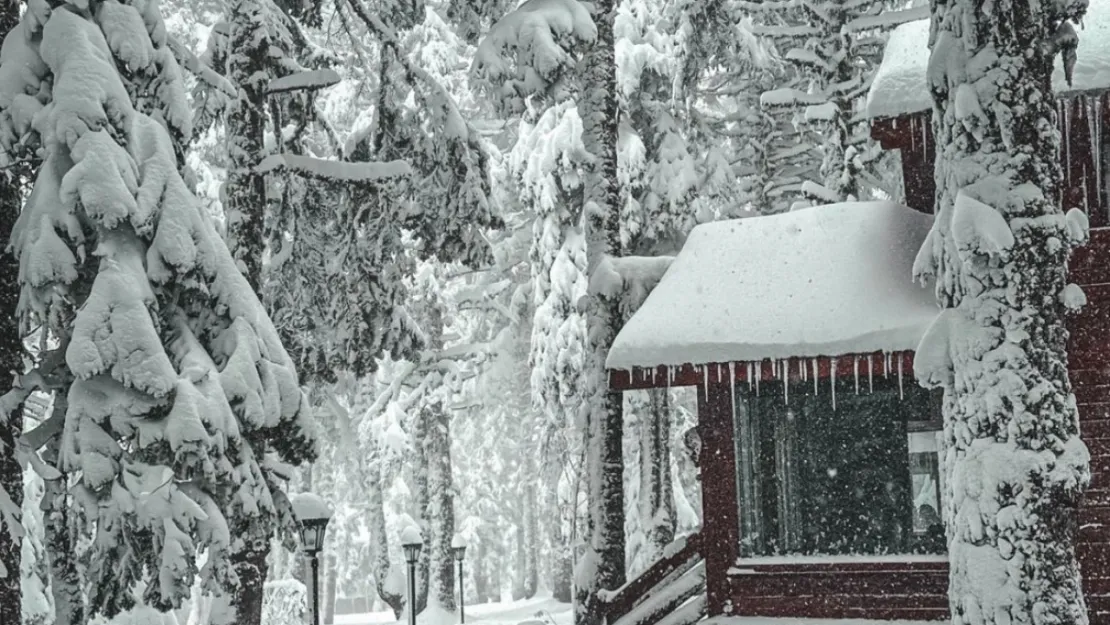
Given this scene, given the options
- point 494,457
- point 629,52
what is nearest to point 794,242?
point 629,52

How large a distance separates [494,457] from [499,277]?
1996 cm

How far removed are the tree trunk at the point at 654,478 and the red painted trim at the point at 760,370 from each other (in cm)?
990

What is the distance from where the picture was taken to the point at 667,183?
20906mm

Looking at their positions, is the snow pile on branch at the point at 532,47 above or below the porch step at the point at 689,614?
above

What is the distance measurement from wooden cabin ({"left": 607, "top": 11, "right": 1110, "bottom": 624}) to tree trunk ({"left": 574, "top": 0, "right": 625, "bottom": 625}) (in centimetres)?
71

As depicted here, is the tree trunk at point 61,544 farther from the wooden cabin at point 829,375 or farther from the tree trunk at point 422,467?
the tree trunk at point 422,467

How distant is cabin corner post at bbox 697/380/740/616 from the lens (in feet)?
39.5

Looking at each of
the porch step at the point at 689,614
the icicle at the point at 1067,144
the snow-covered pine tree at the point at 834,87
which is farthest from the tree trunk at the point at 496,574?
the icicle at the point at 1067,144

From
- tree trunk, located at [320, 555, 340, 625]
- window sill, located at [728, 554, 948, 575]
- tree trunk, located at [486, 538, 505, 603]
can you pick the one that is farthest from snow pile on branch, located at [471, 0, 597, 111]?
tree trunk, located at [486, 538, 505, 603]

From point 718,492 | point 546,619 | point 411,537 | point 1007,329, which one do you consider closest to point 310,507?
point 718,492

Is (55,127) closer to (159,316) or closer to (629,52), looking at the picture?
(159,316)

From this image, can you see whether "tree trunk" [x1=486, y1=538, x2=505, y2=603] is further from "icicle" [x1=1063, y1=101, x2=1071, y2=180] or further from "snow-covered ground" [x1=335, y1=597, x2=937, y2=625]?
"icicle" [x1=1063, y1=101, x2=1071, y2=180]

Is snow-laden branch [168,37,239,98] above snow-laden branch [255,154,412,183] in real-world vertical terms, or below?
above

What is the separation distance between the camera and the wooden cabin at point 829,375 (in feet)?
35.5
